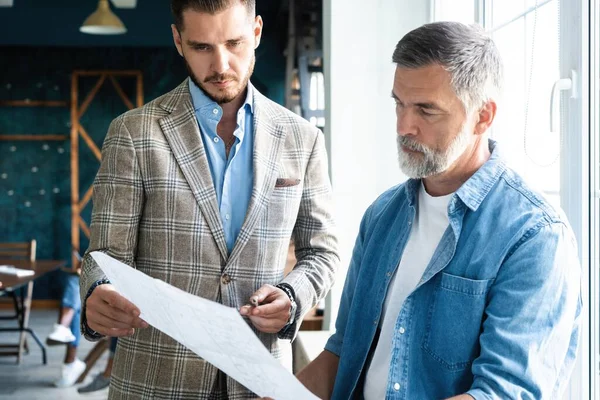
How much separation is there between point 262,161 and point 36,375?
206 inches

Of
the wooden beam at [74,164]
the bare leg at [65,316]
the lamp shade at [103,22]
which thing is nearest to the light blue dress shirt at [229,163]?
the bare leg at [65,316]

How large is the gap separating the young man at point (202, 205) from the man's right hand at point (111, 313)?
0.02 m

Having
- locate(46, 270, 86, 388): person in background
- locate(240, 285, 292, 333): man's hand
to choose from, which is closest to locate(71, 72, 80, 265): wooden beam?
locate(46, 270, 86, 388): person in background

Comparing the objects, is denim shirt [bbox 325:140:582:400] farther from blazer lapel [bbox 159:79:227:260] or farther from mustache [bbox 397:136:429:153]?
blazer lapel [bbox 159:79:227:260]

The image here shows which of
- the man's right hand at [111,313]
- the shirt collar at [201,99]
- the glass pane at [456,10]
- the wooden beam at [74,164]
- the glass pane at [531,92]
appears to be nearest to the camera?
the man's right hand at [111,313]

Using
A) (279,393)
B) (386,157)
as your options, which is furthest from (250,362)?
(386,157)

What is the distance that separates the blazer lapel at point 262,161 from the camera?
1592 mm

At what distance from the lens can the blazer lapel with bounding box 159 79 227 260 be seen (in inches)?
62.4

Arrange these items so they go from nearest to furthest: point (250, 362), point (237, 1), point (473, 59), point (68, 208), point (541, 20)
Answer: point (250, 362) < point (473, 59) < point (237, 1) < point (541, 20) < point (68, 208)

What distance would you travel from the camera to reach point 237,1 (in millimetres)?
1573

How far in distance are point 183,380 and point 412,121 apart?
0.74 m

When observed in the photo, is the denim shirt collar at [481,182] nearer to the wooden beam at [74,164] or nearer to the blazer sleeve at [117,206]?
the blazer sleeve at [117,206]

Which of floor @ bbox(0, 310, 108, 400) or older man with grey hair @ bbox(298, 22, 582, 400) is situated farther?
floor @ bbox(0, 310, 108, 400)

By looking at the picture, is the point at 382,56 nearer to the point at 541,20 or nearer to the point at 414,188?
the point at 541,20
